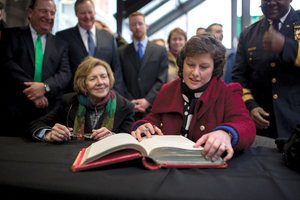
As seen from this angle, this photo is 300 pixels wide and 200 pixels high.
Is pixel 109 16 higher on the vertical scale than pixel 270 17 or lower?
higher

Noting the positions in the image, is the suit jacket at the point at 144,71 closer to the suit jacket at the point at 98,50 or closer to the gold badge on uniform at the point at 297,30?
the suit jacket at the point at 98,50

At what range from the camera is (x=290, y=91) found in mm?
Answer: 1872

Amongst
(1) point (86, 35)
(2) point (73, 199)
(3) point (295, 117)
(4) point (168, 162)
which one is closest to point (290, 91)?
(3) point (295, 117)

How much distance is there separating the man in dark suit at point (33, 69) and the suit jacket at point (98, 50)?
0.16 metres

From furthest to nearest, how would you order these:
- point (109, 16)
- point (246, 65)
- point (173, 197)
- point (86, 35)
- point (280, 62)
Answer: point (109, 16) < point (86, 35) < point (246, 65) < point (280, 62) < point (173, 197)

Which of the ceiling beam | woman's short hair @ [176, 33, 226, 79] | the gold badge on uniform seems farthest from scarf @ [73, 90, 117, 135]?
the ceiling beam

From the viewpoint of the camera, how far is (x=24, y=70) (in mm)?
2535

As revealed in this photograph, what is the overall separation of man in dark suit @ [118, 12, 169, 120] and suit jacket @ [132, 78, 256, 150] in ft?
4.84

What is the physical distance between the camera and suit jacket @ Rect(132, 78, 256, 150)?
135cm

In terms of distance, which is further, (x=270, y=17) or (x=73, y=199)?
(x=270, y=17)

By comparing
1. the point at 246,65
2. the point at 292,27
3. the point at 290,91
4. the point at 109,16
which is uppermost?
the point at 109,16

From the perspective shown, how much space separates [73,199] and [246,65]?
6.70 feet

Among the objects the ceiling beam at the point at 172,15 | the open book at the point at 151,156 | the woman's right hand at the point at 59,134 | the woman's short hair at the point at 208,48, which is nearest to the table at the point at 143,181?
the open book at the point at 151,156

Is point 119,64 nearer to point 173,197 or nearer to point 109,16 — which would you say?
point 173,197
